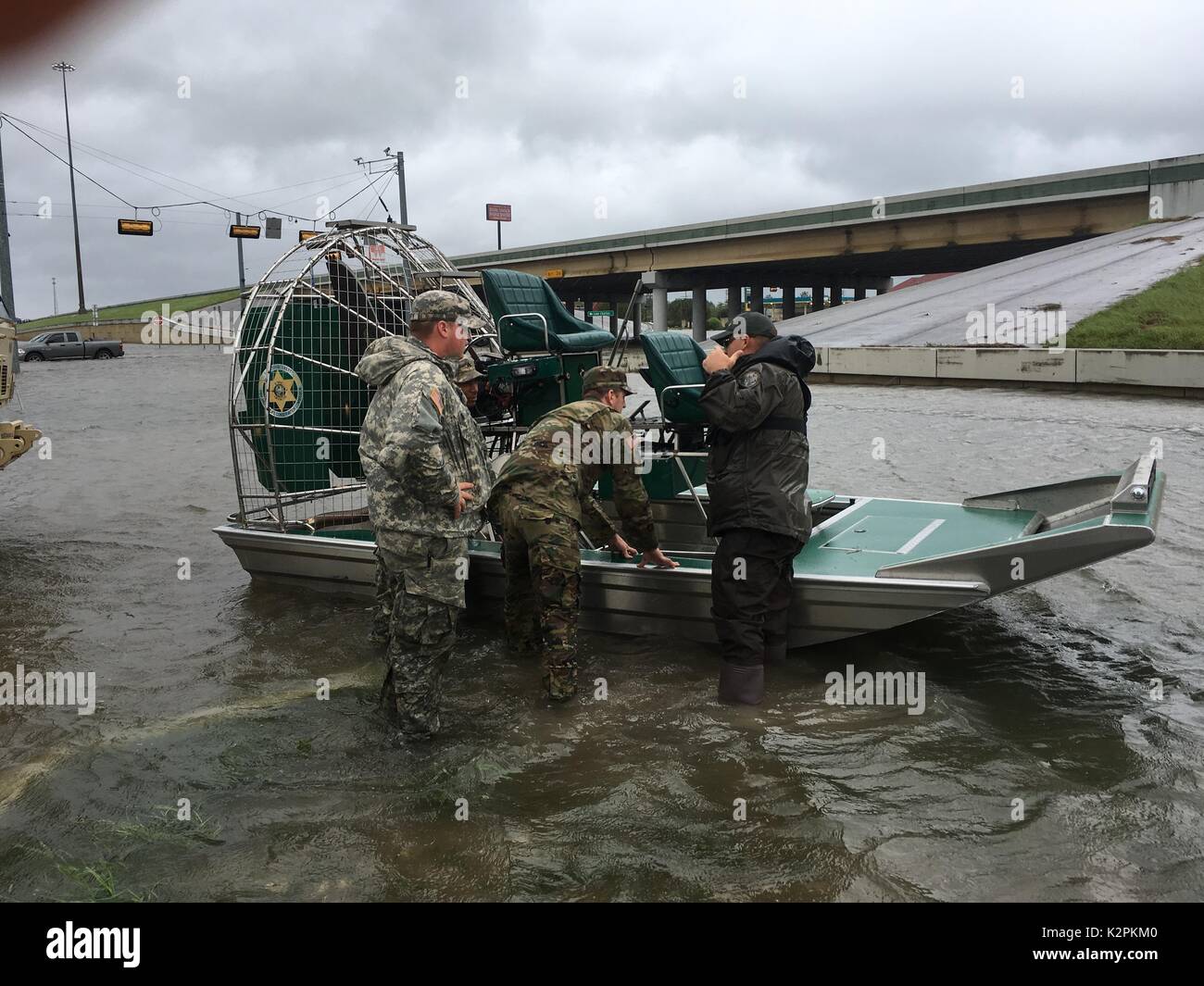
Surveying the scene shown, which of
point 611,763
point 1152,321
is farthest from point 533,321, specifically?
point 1152,321

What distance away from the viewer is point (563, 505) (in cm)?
542

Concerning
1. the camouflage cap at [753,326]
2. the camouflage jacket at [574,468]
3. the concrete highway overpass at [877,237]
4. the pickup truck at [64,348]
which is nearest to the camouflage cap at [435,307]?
the camouflage jacket at [574,468]

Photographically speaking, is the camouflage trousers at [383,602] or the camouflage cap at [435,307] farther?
the camouflage trousers at [383,602]

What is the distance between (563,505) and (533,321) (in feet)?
5.84

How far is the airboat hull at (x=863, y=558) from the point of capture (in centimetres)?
479

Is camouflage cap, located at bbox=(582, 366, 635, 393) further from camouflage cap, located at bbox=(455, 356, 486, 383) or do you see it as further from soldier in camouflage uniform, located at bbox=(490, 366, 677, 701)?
camouflage cap, located at bbox=(455, 356, 486, 383)

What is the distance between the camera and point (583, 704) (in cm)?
530

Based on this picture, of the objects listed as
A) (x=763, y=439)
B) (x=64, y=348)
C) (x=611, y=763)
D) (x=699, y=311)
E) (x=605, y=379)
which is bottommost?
(x=611, y=763)

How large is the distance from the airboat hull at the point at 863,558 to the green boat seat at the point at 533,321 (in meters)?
1.43

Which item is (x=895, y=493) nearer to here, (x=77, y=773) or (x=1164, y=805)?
(x=1164, y=805)

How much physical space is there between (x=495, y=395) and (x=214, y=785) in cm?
326

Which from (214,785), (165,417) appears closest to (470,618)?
(214,785)

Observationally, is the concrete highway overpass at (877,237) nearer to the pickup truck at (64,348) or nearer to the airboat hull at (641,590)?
the airboat hull at (641,590)

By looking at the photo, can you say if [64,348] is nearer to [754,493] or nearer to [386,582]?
[386,582]
